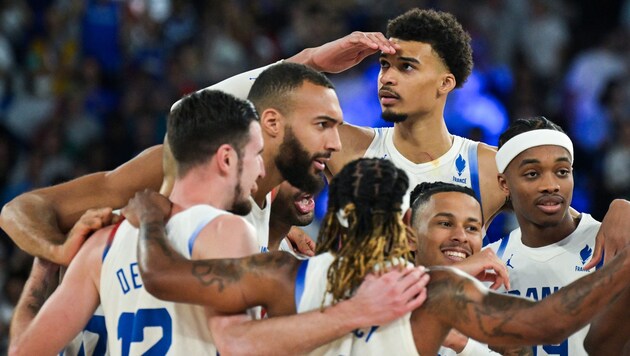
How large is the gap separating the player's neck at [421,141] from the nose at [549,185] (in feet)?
3.74

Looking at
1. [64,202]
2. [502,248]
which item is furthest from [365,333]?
[502,248]

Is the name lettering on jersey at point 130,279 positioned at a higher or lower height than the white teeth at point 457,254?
lower

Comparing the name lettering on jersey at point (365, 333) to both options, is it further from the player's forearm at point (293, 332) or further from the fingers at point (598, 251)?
the fingers at point (598, 251)

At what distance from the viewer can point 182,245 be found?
172 inches

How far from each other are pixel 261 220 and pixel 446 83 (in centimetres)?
192

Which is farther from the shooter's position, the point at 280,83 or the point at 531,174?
the point at 531,174

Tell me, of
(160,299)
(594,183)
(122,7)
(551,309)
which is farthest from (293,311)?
(122,7)

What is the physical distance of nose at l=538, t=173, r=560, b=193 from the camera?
19.1ft

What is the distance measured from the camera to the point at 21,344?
453 cm

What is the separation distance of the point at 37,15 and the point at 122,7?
1.06 metres

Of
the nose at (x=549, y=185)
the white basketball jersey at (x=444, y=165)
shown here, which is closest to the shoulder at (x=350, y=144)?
the white basketball jersey at (x=444, y=165)

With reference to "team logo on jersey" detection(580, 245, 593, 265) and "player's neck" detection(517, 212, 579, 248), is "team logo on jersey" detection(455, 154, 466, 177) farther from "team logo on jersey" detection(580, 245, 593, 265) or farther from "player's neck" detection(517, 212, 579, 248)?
"team logo on jersey" detection(580, 245, 593, 265)

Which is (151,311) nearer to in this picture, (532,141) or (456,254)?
(456,254)

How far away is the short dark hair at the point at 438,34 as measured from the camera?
6902mm
